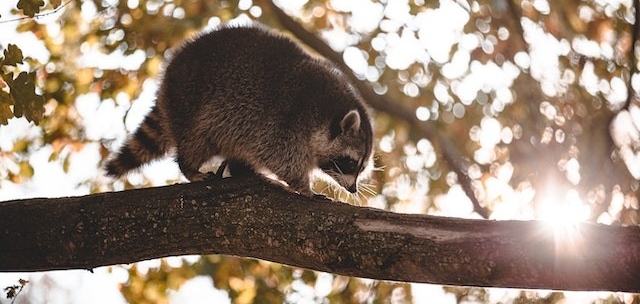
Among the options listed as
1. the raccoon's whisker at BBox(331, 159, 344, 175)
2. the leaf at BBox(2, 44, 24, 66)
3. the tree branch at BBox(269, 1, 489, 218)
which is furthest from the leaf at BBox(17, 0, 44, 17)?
the tree branch at BBox(269, 1, 489, 218)

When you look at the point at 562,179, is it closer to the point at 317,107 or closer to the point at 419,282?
the point at 317,107

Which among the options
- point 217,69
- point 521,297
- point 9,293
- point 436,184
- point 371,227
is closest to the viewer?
point 371,227

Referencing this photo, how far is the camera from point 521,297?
4.98 meters

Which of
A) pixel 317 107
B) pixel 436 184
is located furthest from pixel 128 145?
pixel 436 184

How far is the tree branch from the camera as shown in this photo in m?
5.49

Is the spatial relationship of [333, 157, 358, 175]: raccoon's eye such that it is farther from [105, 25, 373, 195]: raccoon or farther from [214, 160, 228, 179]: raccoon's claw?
[214, 160, 228, 179]: raccoon's claw

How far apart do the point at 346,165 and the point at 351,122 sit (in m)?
0.27

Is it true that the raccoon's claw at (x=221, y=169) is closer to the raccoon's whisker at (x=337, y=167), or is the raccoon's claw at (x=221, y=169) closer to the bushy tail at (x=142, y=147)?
the bushy tail at (x=142, y=147)

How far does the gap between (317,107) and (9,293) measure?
180cm

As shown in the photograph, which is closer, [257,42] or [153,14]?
[257,42]

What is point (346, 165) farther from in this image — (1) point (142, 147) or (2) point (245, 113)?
(1) point (142, 147)

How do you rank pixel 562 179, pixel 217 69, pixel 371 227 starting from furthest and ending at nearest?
pixel 562 179
pixel 217 69
pixel 371 227

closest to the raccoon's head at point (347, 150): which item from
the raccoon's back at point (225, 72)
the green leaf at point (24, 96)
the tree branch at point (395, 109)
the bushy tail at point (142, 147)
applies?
the raccoon's back at point (225, 72)

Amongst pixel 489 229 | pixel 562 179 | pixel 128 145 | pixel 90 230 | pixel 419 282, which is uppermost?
pixel 489 229
